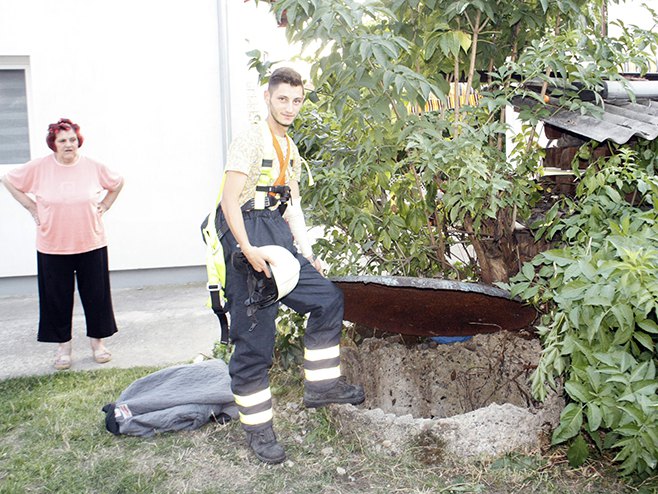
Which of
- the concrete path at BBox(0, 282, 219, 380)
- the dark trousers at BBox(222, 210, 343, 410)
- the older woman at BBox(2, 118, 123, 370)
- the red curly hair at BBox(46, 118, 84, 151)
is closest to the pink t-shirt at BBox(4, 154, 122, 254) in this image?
the older woman at BBox(2, 118, 123, 370)

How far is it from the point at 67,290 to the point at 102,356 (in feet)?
1.96

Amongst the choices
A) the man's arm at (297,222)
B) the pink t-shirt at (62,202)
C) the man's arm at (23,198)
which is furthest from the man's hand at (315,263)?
the man's arm at (23,198)

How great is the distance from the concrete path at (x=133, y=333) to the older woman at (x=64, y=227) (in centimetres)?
28

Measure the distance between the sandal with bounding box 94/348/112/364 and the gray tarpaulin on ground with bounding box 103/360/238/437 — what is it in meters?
1.30

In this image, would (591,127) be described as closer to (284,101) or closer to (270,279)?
(284,101)

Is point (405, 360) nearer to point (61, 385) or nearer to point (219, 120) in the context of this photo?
point (61, 385)

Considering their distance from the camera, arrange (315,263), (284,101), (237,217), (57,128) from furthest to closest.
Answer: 1. (57,128)
2. (315,263)
3. (284,101)
4. (237,217)

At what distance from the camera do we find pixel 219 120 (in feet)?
26.2

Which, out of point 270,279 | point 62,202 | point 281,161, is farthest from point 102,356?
point 281,161

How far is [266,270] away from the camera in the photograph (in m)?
3.16

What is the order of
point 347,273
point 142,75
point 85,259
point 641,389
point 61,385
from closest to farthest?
point 641,389 → point 347,273 → point 61,385 → point 85,259 → point 142,75

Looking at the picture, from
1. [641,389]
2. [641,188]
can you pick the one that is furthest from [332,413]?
[641,188]

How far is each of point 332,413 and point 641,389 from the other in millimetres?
1663

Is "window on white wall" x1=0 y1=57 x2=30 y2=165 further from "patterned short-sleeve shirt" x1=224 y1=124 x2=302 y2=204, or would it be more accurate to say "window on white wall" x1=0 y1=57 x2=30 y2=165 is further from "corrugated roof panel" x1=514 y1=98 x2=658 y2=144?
"corrugated roof panel" x1=514 y1=98 x2=658 y2=144
